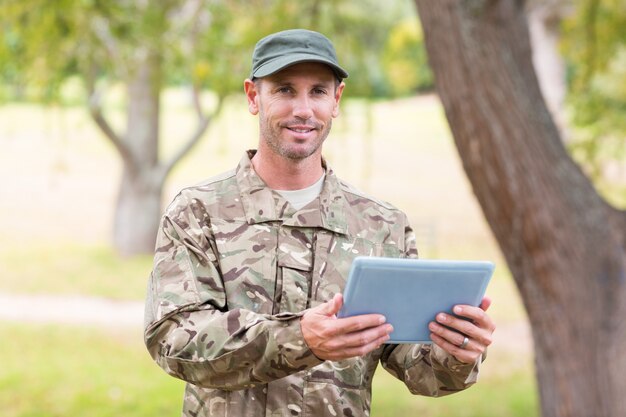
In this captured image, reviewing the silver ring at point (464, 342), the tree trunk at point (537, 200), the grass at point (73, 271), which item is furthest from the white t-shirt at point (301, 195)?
the grass at point (73, 271)

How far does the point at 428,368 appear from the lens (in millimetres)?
2549

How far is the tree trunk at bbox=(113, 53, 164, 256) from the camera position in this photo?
1692 cm

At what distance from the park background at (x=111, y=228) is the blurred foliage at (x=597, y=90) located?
1.6 inches

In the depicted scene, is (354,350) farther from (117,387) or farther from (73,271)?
(73,271)

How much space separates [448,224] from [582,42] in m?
13.0

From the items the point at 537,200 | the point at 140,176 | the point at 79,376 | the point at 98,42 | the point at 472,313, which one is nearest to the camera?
the point at 472,313

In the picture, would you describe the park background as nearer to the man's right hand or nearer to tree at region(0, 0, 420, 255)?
tree at region(0, 0, 420, 255)

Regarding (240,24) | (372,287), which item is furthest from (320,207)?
(240,24)

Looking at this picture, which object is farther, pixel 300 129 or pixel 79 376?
pixel 79 376

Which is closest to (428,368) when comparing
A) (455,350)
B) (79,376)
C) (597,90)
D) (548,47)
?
(455,350)

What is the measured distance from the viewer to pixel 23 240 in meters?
19.6

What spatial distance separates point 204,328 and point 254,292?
210 millimetres

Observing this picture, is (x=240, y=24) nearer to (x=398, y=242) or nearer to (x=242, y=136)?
(x=398, y=242)

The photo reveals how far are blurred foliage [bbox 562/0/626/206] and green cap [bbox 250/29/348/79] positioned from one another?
185 inches
